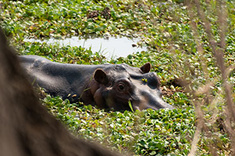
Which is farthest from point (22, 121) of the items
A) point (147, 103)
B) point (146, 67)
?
point (146, 67)

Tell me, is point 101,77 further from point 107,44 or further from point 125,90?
point 107,44

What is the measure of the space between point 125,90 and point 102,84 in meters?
0.33

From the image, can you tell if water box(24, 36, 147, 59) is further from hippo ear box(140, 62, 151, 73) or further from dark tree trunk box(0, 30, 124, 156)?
dark tree trunk box(0, 30, 124, 156)

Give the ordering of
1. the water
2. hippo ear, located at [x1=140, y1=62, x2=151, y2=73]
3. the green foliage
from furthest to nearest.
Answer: the water
hippo ear, located at [x1=140, y1=62, x2=151, y2=73]
the green foliage

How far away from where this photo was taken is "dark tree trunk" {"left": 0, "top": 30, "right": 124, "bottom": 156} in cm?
123

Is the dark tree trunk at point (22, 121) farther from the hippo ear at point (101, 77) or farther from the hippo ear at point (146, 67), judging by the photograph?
the hippo ear at point (146, 67)

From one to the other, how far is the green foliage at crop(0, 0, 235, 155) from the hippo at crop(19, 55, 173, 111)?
0.57ft

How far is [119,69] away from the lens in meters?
5.90

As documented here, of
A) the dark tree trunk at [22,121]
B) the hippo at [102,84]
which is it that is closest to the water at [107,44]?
the hippo at [102,84]

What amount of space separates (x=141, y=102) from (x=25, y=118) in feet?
14.2

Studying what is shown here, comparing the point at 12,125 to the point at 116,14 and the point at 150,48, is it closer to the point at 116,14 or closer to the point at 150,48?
the point at 150,48

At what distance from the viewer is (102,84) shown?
581cm

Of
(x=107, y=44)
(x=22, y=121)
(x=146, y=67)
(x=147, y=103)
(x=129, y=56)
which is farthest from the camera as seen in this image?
(x=107, y=44)

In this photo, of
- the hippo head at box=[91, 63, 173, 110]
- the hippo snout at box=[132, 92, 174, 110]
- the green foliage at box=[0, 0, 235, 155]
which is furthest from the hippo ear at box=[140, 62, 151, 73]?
the hippo snout at box=[132, 92, 174, 110]
